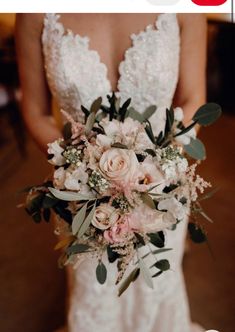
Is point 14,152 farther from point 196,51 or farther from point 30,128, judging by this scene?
point 196,51

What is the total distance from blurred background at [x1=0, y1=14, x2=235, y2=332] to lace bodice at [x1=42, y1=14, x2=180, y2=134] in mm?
991

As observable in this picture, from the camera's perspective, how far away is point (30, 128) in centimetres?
135

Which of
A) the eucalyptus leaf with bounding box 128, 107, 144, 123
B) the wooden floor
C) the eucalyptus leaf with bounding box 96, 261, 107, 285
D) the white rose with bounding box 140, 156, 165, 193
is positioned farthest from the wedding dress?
the wooden floor

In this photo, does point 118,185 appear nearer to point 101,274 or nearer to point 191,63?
point 101,274

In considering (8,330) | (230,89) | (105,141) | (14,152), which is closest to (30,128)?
(105,141)

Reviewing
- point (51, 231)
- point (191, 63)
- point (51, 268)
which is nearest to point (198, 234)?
point (191, 63)

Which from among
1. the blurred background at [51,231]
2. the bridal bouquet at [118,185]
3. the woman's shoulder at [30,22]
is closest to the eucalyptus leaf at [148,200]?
the bridal bouquet at [118,185]

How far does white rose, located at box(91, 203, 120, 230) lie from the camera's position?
3.07 ft

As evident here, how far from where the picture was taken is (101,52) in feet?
4.13

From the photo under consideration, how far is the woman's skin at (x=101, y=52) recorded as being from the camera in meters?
1.24

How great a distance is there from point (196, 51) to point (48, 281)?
1.20m

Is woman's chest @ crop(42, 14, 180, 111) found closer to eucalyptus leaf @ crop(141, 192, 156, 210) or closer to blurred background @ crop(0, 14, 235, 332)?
eucalyptus leaf @ crop(141, 192, 156, 210)

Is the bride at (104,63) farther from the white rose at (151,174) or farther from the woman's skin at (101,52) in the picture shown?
the white rose at (151,174)

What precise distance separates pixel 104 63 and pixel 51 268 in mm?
1151
